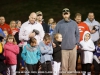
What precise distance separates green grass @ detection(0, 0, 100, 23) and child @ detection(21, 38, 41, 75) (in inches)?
377

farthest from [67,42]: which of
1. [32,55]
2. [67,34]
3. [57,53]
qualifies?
[32,55]

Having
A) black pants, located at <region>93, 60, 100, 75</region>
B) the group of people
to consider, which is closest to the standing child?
the group of people

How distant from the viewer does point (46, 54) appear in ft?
24.1

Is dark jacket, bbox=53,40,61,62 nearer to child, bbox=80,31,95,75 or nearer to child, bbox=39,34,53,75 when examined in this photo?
child, bbox=39,34,53,75

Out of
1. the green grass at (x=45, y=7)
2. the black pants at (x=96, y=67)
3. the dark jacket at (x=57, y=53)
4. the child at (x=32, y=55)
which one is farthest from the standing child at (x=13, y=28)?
the green grass at (x=45, y=7)

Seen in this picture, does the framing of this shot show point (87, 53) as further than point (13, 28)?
No

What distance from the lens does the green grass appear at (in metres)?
17.1

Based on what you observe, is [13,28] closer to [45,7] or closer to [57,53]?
[57,53]

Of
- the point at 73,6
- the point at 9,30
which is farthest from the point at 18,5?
the point at 9,30

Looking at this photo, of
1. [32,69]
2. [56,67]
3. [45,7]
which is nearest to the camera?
[32,69]

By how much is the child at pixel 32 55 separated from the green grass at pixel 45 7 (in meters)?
9.58

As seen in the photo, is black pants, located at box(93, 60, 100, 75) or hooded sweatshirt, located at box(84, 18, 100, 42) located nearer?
black pants, located at box(93, 60, 100, 75)

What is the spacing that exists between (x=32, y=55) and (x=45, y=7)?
10.8 metres

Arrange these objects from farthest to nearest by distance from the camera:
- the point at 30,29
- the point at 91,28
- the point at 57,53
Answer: the point at 91,28
the point at 30,29
the point at 57,53
